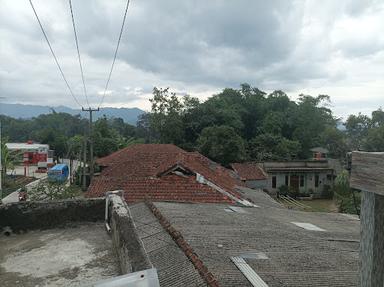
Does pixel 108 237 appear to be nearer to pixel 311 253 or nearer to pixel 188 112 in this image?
pixel 311 253

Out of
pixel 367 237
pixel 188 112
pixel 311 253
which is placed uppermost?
pixel 188 112

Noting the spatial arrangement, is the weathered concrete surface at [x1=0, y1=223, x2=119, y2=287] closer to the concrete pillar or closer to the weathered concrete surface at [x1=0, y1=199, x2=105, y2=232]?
the weathered concrete surface at [x1=0, y1=199, x2=105, y2=232]

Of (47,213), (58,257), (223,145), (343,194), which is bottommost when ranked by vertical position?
(343,194)

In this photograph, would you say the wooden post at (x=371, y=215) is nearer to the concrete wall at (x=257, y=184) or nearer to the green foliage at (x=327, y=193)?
the concrete wall at (x=257, y=184)

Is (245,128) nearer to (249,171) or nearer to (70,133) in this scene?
(249,171)

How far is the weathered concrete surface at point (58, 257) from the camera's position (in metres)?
4.56

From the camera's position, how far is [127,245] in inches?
172

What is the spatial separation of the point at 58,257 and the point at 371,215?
4034mm

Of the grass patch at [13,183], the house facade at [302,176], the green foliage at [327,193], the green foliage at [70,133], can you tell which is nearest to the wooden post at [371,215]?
the green foliage at [70,133]

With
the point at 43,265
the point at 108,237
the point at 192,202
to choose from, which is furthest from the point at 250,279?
the point at 192,202

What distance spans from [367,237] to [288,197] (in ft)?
111

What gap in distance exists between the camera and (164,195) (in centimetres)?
1405

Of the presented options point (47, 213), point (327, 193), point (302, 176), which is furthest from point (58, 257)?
point (327, 193)

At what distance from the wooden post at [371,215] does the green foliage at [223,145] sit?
34.0m
